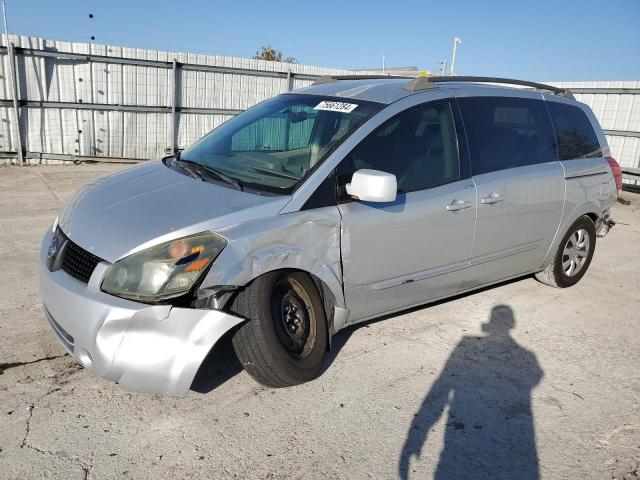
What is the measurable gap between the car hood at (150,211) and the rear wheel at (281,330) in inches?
16.1

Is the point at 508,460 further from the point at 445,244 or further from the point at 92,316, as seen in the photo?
the point at 92,316

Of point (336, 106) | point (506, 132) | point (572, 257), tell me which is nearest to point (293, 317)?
point (336, 106)

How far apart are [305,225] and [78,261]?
122 centimetres

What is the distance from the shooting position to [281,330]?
3.08 meters

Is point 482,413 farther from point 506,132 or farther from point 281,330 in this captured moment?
point 506,132

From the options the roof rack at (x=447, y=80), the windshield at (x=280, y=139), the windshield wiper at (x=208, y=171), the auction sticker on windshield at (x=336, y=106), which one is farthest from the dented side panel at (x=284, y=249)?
the roof rack at (x=447, y=80)

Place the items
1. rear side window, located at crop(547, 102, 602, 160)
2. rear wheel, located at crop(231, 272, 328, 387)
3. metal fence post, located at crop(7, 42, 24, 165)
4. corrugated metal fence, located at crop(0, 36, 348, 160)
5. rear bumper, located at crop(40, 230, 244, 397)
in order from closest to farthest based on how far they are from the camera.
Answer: rear bumper, located at crop(40, 230, 244, 397)
rear wheel, located at crop(231, 272, 328, 387)
rear side window, located at crop(547, 102, 602, 160)
metal fence post, located at crop(7, 42, 24, 165)
corrugated metal fence, located at crop(0, 36, 348, 160)

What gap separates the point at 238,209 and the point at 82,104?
8950 millimetres

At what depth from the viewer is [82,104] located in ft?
34.4

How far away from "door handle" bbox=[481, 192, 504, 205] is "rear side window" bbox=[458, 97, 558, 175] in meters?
0.19

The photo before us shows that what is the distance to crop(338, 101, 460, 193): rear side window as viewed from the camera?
342 cm

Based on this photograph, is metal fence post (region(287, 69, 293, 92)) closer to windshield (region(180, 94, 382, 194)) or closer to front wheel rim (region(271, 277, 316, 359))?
windshield (region(180, 94, 382, 194))

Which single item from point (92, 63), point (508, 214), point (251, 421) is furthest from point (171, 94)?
point (251, 421)

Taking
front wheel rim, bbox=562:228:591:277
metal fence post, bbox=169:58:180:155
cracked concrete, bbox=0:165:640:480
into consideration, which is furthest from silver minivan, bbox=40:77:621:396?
metal fence post, bbox=169:58:180:155
